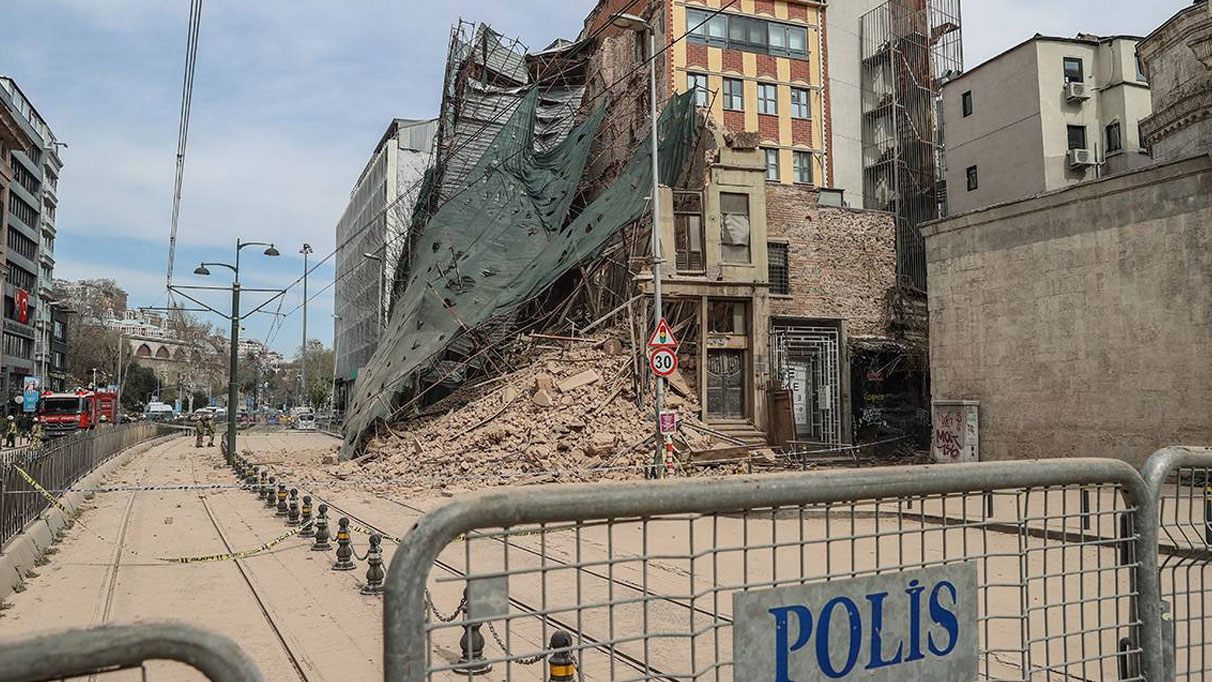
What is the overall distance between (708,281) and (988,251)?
7683mm

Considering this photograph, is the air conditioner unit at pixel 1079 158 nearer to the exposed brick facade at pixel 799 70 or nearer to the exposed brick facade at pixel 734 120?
the exposed brick facade at pixel 799 70

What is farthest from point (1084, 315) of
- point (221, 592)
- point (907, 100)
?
point (907, 100)

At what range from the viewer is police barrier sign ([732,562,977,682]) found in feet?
8.17

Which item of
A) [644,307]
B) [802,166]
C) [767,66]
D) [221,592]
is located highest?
[767,66]

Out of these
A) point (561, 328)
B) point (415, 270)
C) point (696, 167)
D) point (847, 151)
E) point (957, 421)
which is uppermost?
point (847, 151)

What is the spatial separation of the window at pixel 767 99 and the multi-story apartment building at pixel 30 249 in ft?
151

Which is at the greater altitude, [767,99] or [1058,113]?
[767,99]

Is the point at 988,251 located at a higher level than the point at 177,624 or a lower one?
higher

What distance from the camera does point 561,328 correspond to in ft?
86.7

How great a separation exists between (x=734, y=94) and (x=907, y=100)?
10.2 m

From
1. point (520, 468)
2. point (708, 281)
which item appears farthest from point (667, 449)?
point (708, 281)

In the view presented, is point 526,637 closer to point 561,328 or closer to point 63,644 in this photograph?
point 63,644

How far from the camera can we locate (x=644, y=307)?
80.5 feet

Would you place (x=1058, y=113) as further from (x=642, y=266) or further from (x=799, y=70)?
(x=642, y=266)
